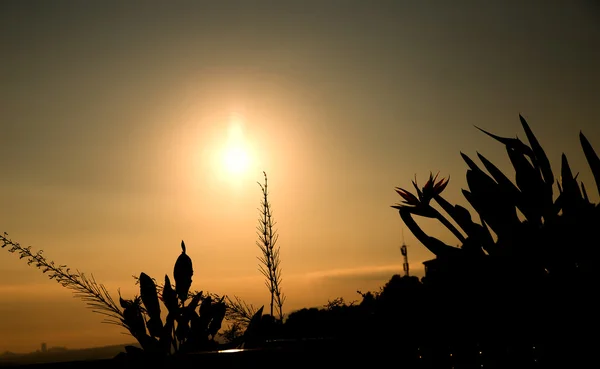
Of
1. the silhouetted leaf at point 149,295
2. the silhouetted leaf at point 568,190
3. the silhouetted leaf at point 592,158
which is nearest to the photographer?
the silhouetted leaf at point 568,190

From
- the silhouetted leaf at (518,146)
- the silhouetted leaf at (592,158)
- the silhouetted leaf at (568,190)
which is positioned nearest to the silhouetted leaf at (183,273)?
the silhouetted leaf at (518,146)

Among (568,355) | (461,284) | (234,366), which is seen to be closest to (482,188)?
(461,284)

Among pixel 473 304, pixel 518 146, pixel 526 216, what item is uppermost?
pixel 518 146

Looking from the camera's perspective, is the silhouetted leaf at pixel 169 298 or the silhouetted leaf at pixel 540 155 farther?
the silhouetted leaf at pixel 169 298

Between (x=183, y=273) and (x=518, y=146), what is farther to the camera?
(x=183, y=273)

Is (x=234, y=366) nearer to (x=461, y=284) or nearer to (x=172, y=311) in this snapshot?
(x=461, y=284)

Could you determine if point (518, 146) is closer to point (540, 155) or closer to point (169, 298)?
point (540, 155)

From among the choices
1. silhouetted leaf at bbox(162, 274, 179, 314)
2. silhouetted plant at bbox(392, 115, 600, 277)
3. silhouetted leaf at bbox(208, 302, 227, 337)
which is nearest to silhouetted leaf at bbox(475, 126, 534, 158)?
silhouetted plant at bbox(392, 115, 600, 277)

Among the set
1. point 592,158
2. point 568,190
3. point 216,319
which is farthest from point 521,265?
point 216,319

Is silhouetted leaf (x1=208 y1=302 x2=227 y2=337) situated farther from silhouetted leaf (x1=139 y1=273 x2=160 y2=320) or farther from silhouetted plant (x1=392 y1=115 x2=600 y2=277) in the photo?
silhouetted plant (x1=392 y1=115 x2=600 y2=277)

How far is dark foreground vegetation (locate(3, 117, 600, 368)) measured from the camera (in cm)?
181

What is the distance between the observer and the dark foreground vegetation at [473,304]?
1.81m

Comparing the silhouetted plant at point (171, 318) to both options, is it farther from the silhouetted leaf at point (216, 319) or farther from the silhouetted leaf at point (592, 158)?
the silhouetted leaf at point (592, 158)

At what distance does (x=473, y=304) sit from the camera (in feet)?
8.57
